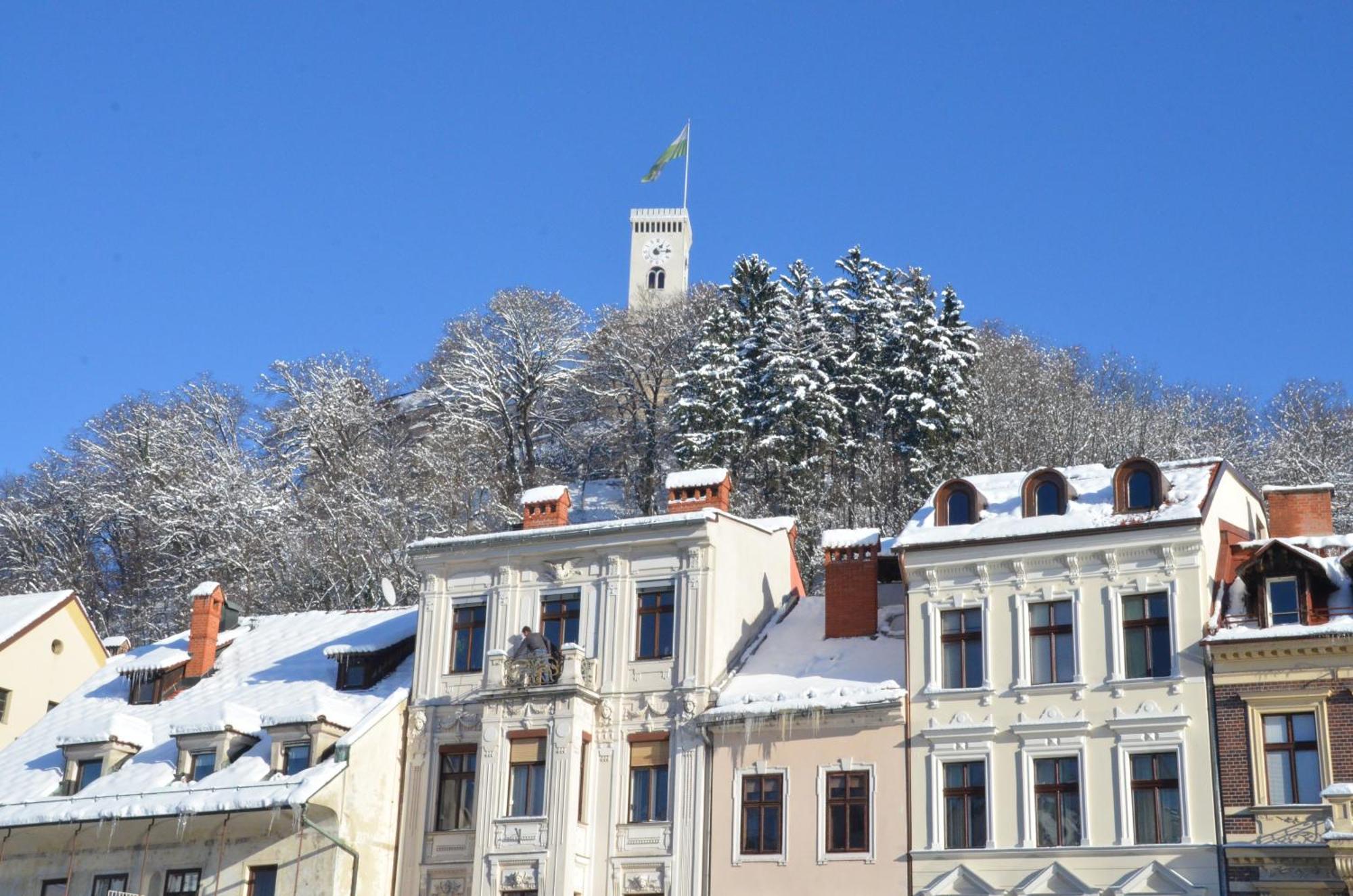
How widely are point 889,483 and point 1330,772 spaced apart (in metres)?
32.9

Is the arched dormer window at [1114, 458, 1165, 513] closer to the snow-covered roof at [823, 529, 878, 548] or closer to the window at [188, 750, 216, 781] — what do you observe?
the snow-covered roof at [823, 529, 878, 548]

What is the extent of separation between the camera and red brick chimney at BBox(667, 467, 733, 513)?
119 feet

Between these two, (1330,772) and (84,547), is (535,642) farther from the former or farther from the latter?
(84,547)

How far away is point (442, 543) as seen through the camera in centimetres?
3634

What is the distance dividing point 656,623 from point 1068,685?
8508mm

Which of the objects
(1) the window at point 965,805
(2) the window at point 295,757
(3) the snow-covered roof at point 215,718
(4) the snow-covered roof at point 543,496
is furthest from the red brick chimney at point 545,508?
(1) the window at point 965,805

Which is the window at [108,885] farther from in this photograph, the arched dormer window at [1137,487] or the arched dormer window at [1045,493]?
the arched dormer window at [1137,487]

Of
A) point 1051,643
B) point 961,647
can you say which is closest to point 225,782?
point 961,647

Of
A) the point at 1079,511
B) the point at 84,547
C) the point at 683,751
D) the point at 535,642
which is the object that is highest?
the point at 84,547

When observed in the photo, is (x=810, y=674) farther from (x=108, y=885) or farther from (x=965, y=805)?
(x=108, y=885)

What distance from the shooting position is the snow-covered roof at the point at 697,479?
36375 millimetres

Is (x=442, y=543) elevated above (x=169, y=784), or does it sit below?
above

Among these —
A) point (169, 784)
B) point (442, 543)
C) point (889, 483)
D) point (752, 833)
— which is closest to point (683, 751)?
point (752, 833)

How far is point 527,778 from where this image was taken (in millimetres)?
33375
